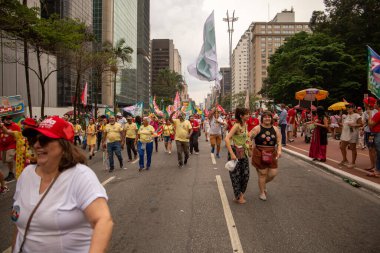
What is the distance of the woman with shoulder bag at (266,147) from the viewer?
20.3ft

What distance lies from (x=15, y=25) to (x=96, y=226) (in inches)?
574

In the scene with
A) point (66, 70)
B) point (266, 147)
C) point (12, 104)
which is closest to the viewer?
point (266, 147)

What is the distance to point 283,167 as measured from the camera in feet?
35.1

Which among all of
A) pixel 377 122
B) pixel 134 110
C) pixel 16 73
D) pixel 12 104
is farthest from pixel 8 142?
pixel 16 73

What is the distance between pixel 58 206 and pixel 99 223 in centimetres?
26

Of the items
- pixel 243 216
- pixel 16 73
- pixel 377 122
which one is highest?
pixel 16 73

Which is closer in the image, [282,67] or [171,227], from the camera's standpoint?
[171,227]

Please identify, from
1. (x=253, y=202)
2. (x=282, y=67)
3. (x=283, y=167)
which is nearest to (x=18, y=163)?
(x=253, y=202)

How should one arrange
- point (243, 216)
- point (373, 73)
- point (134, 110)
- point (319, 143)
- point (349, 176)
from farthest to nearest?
point (134, 110) < point (319, 143) < point (349, 176) < point (373, 73) < point (243, 216)

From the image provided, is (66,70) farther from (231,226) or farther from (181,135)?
(231,226)

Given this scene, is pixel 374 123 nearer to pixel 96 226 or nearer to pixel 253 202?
pixel 253 202

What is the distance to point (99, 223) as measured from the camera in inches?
70.9

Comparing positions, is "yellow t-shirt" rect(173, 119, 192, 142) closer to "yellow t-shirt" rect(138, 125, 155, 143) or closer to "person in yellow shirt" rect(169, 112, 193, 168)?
"person in yellow shirt" rect(169, 112, 193, 168)

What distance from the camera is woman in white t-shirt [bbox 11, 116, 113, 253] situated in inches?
71.6
